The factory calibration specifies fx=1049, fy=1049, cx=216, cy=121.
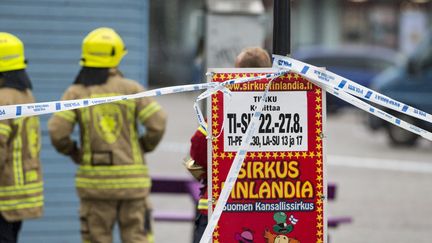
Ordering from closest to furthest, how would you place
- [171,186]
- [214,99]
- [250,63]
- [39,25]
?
[214,99]
[250,63]
[39,25]
[171,186]

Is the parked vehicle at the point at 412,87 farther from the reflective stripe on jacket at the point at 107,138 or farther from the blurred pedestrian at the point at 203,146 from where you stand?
the blurred pedestrian at the point at 203,146

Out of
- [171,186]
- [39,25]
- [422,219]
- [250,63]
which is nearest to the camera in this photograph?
[250,63]

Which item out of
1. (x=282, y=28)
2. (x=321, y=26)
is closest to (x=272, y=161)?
(x=282, y=28)

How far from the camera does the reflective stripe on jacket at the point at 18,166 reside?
6.39 meters

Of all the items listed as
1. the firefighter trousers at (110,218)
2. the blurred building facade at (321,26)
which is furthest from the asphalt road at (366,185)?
the blurred building facade at (321,26)

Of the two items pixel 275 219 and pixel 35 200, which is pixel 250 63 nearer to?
pixel 275 219

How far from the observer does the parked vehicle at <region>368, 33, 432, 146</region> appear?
2034 cm

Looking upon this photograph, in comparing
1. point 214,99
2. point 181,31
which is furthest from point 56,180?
point 181,31

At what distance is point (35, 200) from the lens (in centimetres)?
651

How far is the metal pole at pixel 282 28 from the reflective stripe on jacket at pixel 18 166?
204 cm

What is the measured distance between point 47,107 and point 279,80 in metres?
1.11

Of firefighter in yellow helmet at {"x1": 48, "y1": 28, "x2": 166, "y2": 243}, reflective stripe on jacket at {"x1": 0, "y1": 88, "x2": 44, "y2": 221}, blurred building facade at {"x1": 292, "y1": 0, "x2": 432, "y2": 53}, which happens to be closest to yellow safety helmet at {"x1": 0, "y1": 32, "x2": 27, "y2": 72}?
reflective stripe on jacket at {"x1": 0, "y1": 88, "x2": 44, "y2": 221}

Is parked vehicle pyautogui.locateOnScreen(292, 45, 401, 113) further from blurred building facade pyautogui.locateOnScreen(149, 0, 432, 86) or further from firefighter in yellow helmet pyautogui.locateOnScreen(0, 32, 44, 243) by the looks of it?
firefighter in yellow helmet pyautogui.locateOnScreen(0, 32, 44, 243)

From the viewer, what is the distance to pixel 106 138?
22.2 feet
